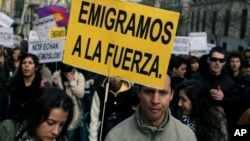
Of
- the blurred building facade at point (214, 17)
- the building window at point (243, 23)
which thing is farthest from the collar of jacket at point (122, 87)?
the building window at point (243, 23)

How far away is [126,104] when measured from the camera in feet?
20.6

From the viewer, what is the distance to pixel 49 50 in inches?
377

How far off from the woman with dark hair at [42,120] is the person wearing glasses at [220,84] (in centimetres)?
259

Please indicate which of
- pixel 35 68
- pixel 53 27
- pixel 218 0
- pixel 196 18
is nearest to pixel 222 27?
pixel 218 0

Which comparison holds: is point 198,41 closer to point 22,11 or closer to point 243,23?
point 243,23

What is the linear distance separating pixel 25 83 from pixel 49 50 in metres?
2.76

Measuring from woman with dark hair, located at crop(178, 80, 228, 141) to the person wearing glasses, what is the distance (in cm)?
84

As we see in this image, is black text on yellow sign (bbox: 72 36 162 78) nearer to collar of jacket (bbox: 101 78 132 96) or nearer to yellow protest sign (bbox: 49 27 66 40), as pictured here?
collar of jacket (bbox: 101 78 132 96)

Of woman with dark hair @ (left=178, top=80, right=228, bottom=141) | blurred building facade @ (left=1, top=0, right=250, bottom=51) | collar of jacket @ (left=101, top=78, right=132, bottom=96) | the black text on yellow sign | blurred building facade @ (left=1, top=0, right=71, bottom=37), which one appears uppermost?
the black text on yellow sign

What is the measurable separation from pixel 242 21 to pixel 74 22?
156 ft

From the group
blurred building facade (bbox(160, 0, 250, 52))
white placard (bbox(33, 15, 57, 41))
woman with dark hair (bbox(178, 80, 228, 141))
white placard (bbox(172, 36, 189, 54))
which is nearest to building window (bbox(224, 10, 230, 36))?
blurred building facade (bbox(160, 0, 250, 52))

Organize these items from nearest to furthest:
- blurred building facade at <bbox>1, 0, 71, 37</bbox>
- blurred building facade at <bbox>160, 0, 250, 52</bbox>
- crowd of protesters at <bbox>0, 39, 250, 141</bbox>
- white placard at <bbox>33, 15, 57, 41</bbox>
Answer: crowd of protesters at <bbox>0, 39, 250, 141</bbox> → white placard at <bbox>33, 15, 57, 41</bbox> → blurred building facade at <bbox>160, 0, 250, 52</bbox> → blurred building facade at <bbox>1, 0, 71, 37</bbox>

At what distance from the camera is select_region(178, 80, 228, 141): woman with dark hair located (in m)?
4.72

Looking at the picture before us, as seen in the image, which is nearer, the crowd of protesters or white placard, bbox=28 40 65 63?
the crowd of protesters
